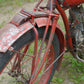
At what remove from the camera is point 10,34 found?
141 cm

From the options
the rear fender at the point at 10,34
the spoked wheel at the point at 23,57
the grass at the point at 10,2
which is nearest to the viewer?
the rear fender at the point at 10,34

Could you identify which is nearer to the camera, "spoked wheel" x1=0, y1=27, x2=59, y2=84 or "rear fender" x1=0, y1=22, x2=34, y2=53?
"rear fender" x1=0, y1=22, x2=34, y2=53

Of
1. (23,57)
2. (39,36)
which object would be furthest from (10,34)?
(23,57)

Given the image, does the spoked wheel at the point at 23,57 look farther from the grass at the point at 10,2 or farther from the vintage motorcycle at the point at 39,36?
the grass at the point at 10,2

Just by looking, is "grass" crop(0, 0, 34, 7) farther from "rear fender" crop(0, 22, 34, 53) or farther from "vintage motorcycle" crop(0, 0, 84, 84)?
"rear fender" crop(0, 22, 34, 53)

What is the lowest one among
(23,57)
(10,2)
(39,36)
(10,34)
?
(23,57)

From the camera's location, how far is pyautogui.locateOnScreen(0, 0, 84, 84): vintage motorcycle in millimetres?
1419

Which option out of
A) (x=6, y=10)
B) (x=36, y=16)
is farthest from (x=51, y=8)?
(x=6, y=10)

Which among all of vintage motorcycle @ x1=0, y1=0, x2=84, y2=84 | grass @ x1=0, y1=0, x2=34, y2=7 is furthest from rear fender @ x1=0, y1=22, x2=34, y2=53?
grass @ x1=0, y1=0, x2=34, y2=7

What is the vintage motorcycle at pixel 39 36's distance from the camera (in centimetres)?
142

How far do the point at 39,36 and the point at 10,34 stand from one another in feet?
1.14

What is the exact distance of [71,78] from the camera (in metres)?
2.37

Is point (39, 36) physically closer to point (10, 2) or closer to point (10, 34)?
point (10, 34)

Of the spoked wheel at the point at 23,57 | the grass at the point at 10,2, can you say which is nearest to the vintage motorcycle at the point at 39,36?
the spoked wheel at the point at 23,57
